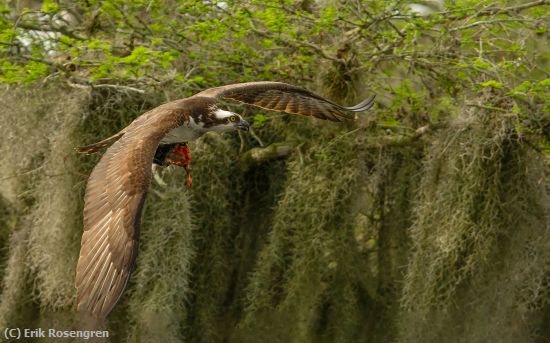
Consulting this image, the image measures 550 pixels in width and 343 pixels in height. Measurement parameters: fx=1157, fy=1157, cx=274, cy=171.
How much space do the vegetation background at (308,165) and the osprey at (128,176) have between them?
0.52m

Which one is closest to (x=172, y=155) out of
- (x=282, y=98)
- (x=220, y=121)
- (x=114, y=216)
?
(x=220, y=121)

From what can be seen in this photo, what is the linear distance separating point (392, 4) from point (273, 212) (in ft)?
6.42

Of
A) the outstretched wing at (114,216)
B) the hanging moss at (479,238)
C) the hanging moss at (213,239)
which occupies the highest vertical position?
the outstretched wing at (114,216)

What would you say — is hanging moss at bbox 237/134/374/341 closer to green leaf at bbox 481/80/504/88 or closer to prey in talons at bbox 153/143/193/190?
green leaf at bbox 481/80/504/88

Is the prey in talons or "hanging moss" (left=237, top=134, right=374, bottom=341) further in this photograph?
"hanging moss" (left=237, top=134, right=374, bottom=341)

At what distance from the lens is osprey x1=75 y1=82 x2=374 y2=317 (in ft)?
16.9

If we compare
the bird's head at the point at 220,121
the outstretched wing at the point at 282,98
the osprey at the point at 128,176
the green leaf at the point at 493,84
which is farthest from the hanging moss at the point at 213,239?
the green leaf at the point at 493,84

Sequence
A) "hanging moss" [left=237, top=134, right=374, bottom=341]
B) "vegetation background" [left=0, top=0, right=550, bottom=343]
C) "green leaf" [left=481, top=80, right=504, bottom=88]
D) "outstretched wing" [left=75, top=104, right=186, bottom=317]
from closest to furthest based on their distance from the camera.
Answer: "outstretched wing" [left=75, top=104, right=186, bottom=317] < "green leaf" [left=481, top=80, right=504, bottom=88] < "vegetation background" [left=0, top=0, right=550, bottom=343] < "hanging moss" [left=237, top=134, right=374, bottom=341]

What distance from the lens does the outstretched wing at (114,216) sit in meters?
5.07

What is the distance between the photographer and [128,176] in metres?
5.64

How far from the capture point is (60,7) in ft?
23.9

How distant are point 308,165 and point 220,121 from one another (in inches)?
58.4

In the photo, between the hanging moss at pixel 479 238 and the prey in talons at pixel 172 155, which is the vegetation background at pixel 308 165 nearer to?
the hanging moss at pixel 479 238

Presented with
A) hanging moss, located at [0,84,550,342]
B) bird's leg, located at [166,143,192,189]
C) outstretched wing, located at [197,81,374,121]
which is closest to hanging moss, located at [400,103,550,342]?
hanging moss, located at [0,84,550,342]
